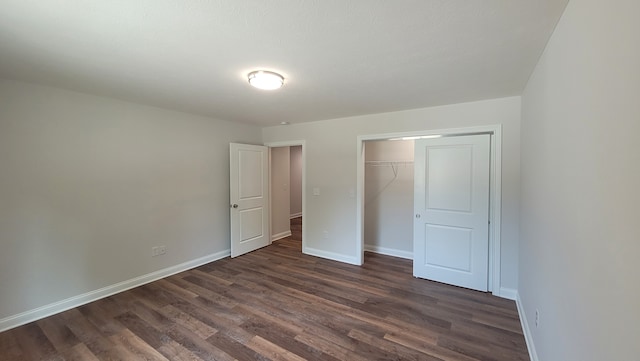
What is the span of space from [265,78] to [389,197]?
9.89 ft

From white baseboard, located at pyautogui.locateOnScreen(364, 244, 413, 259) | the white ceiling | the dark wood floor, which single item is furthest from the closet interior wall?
the white ceiling

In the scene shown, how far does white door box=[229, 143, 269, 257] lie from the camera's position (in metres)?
4.27

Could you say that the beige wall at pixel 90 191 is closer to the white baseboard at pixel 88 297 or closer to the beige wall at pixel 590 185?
the white baseboard at pixel 88 297

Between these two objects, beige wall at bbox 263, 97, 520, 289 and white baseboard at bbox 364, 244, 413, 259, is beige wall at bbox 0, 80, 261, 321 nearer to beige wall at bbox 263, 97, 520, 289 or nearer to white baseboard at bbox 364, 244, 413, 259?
beige wall at bbox 263, 97, 520, 289

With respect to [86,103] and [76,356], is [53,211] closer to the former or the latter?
[86,103]

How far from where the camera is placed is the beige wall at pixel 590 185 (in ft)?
2.48

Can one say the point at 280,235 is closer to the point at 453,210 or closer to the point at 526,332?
the point at 453,210

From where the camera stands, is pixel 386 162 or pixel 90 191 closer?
pixel 90 191

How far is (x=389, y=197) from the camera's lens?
441 cm

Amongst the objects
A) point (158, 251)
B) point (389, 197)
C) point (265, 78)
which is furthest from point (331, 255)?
point (265, 78)

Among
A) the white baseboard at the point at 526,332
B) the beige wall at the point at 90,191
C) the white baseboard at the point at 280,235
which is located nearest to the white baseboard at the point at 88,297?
the beige wall at the point at 90,191

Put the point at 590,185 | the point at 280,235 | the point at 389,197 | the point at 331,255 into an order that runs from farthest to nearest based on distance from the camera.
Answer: the point at 280,235, the point at 389,197, the point at 331,255, the point at 590,185

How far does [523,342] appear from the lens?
218 centimetres

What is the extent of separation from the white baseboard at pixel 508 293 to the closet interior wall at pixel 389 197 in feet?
4.59
